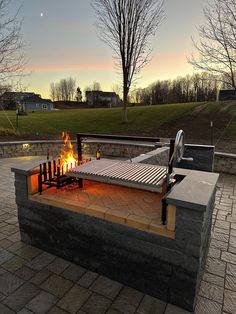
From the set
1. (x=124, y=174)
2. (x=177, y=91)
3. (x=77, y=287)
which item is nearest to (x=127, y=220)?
(x=124, y=174)

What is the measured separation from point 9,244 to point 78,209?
4.53ft

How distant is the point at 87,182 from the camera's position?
338 cm

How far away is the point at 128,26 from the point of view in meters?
15.8

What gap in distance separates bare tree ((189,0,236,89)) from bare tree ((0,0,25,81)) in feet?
27.7

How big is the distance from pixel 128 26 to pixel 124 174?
16261mm

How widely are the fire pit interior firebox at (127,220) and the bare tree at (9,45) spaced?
10.3 metres

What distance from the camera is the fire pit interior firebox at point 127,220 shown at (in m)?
2.07

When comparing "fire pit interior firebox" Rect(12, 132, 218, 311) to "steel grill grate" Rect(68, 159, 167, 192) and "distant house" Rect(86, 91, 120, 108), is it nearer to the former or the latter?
"steel grill grate" Rect(68, 159, 167, 192)

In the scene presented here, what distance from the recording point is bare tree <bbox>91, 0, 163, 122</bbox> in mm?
15555

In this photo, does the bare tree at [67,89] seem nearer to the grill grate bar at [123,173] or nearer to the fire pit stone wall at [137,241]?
the grill grate bar at [123,173]


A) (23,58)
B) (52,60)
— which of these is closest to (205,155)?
(23,58)

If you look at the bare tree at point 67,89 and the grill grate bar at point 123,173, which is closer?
the grill grate bar at point 123,173

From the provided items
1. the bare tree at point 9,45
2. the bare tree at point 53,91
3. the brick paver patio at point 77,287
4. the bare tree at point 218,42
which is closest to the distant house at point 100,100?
the bare tree at point 53,91

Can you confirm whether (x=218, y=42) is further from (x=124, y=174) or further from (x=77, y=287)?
(x=77, y=287)
